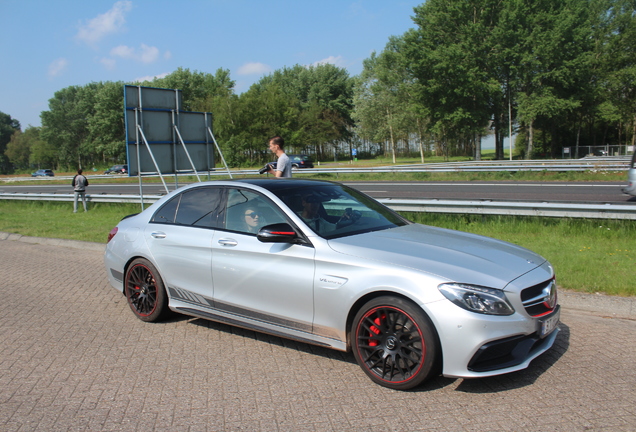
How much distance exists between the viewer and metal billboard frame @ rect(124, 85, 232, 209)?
13.1m

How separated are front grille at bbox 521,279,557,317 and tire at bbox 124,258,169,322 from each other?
11.8 ft

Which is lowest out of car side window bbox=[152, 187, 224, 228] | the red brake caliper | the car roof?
the red brake caliper

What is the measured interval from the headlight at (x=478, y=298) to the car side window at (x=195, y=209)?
8.11 ft

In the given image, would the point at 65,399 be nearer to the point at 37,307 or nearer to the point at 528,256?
the point at 37,307

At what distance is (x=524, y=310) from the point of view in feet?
12.2

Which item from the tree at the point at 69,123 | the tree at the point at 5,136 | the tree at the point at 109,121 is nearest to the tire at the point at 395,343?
the tree at the point at 109,121

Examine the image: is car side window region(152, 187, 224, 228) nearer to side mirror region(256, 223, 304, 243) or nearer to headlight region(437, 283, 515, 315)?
side mirror region(256, 223, 304, 243)

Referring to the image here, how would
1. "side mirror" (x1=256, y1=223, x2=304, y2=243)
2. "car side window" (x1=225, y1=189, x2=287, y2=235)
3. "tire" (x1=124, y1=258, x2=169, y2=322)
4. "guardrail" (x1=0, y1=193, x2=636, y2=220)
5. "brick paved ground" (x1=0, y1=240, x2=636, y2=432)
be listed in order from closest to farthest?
"brick paved ground" (x1=0, y1=240, x2=636, y2=432) < "side mirror" (x1=256, y1=223, x2=304, y2=243) < "car side window" (x1=225, y1=189, x2=287, y2=235) < "tire" (x1=124, y1=258, x2=169, y2=322) < "guardrail" (x1=0, y1=193, x2=636, y2=220)

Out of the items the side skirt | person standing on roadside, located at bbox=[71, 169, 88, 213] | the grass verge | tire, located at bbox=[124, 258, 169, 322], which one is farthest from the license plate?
person standing on roadside, located at bbox=[71, 169, 88, 213]

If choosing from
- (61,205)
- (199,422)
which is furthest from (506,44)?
(199,422)

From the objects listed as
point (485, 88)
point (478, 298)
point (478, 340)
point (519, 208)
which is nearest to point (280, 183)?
point (478, 298)

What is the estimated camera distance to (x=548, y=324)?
3.94m

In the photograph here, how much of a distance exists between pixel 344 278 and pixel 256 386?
3.53 ft

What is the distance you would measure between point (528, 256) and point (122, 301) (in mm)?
4961
